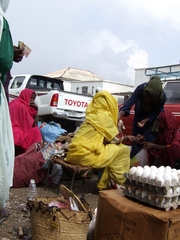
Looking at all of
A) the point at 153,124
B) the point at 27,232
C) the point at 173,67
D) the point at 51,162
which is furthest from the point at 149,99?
the point at 173,67

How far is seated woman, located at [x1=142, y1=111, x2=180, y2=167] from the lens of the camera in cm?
437

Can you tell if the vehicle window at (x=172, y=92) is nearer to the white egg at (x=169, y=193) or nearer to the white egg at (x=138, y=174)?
the white egg at (x=138, y=174)

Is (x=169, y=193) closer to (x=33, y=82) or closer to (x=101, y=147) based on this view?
(x=101, y=147)

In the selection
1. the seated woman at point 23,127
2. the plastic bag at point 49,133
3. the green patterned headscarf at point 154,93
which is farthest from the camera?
the plastic bag at point 49,133

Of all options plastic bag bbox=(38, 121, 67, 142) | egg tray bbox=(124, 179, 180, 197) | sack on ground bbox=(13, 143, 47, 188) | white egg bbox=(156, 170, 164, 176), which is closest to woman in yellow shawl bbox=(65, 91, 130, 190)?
sack on ground bbox=(13, 143, 47, 188)

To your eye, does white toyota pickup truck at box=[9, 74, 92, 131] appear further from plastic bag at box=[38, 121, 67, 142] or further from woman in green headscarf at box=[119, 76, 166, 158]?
woman in green headscarf at box=[119, 76, 166, 158]

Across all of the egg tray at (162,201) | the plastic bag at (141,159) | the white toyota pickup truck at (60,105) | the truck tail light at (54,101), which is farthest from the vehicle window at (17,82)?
the egg tray at (162,201)

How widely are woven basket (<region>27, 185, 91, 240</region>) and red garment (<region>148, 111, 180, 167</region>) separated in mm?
2044

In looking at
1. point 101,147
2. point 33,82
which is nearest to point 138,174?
point 101,147

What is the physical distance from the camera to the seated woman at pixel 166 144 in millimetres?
4367

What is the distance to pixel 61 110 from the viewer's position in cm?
1030

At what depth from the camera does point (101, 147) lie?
448cm

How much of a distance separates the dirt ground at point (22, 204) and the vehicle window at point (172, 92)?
2.17 meters

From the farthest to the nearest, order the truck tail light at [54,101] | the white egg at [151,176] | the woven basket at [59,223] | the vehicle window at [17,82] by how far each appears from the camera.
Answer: the vehicle window at [17,82], the truck tail light at [54,101], the white egg at [151,176], the woven basket at [59,223]
